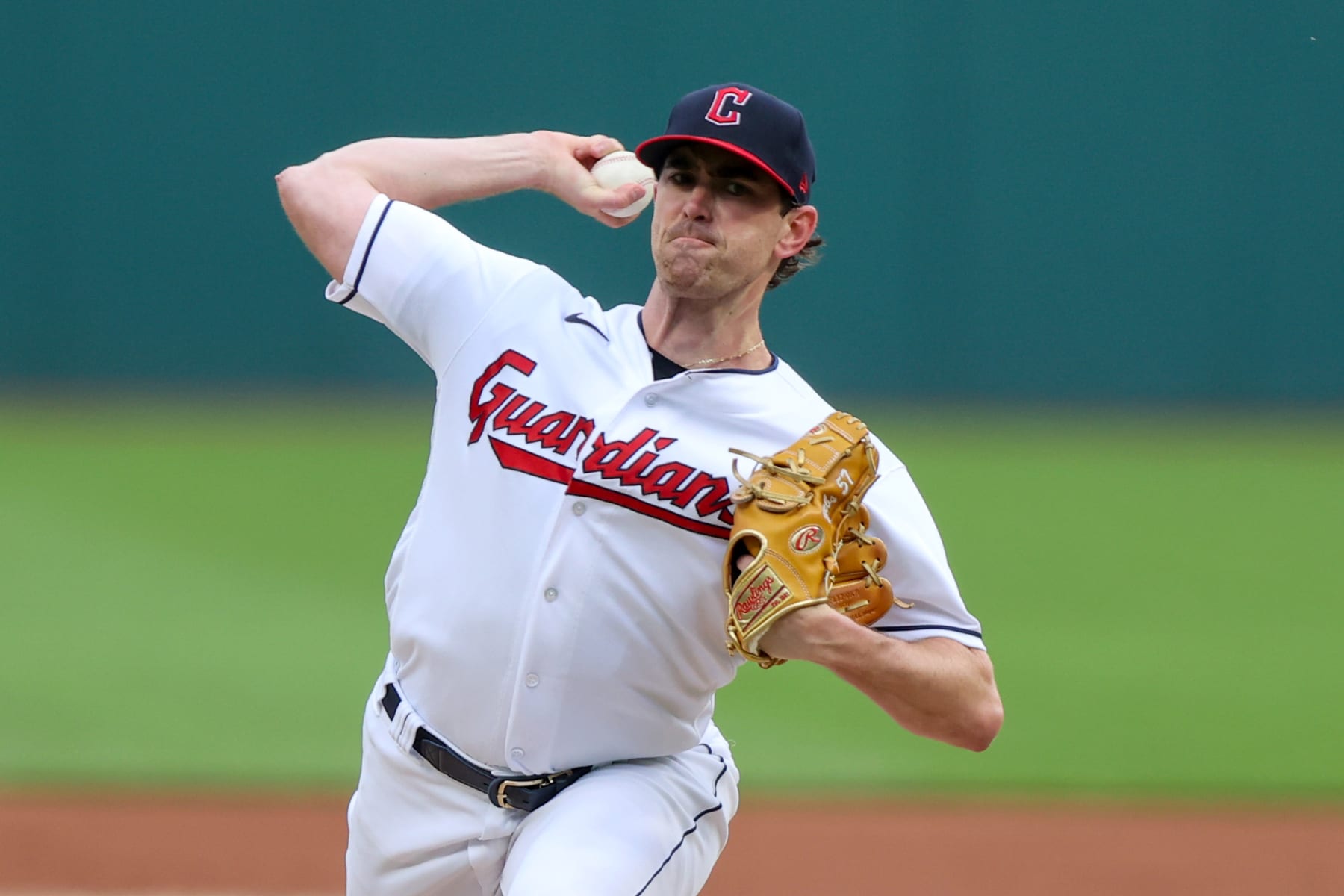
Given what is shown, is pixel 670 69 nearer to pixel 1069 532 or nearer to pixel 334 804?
pixel 1069 532

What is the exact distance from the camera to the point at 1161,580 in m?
9.28

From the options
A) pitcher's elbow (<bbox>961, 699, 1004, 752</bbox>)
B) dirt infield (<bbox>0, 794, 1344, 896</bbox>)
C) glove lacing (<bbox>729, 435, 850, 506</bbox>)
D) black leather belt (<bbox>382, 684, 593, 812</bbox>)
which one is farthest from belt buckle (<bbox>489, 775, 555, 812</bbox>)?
dirt infield (<bbox>0, 794, 1344, 896</bbox>)

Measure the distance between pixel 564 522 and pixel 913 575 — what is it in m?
0.63

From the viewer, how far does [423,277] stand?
3006 mm

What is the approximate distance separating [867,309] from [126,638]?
7.42m

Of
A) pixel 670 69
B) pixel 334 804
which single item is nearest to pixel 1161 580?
pixel 334 804

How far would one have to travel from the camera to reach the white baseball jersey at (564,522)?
2.87 metres

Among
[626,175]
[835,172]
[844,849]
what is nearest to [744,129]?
[626,175]

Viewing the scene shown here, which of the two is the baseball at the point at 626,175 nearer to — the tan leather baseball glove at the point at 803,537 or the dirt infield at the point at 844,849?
the tan leather baseball glove at the point at 803,537

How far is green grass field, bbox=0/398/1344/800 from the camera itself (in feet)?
21.5

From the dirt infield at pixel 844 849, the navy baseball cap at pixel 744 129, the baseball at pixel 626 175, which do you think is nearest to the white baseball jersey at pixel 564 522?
the baseball at pixel 626 175

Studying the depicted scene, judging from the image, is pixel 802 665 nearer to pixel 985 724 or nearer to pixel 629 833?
pixel 985 724

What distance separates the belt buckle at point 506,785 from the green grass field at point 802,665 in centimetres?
341

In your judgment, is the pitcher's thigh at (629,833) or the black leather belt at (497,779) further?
the black leather belt at (497,779)
